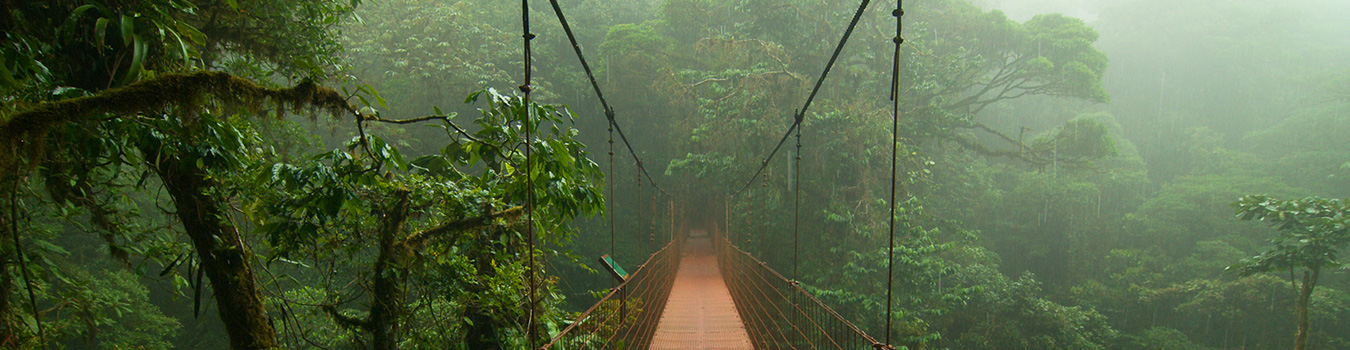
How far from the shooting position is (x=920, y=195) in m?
7.60

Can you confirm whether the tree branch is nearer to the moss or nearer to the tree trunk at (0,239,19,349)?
the moss

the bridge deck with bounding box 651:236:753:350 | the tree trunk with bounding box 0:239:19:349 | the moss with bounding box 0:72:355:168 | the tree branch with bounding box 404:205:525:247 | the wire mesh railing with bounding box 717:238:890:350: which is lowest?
the bridge deck with bounding box 651:236:753:350

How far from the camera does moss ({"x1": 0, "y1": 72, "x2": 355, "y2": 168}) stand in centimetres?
101

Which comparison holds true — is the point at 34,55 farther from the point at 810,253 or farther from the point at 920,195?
the point at 920,195

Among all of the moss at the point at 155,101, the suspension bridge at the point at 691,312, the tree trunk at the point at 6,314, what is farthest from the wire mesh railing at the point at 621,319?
the tree trunk at the point at 6,314

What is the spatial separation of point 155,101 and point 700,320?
2850mm

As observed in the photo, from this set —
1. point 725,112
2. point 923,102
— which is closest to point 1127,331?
point 923,102

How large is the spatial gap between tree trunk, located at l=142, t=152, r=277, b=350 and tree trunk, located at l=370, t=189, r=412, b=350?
294 mm

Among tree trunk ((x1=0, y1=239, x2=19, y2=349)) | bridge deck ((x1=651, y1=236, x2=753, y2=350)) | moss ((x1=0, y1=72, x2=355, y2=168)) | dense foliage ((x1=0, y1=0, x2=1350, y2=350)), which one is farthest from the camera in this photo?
bridge deck ((x1=651, y1=236, x2=753, y2=350))

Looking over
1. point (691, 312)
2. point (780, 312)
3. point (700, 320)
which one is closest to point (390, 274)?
point (780, 312)

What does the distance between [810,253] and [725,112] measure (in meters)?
1.77

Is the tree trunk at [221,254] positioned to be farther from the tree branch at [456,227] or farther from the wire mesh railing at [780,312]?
the wire mesh railing at [780,312]

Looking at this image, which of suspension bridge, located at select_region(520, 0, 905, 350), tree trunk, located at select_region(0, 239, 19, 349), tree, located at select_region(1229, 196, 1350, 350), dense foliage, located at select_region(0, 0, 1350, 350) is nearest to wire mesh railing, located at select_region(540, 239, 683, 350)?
suspension bridge, located at select_region(520, 0, 905, 350)

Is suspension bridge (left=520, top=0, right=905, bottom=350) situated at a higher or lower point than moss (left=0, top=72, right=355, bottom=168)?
lower
